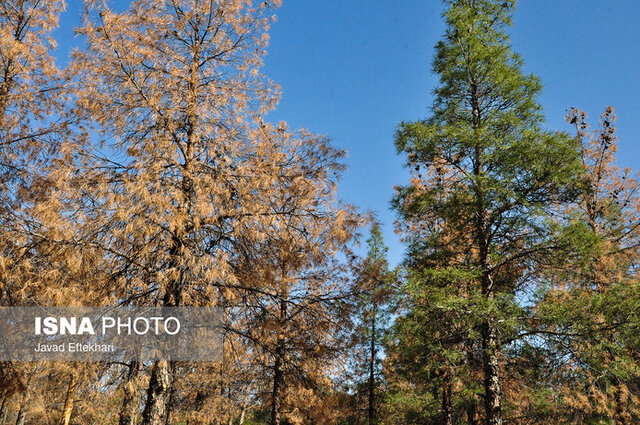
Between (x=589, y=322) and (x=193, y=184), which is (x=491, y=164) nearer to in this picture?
(x=589, y=322)

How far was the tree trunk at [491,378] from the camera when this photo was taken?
8336mm

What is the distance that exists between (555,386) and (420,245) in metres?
4.30

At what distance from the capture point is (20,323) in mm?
6480

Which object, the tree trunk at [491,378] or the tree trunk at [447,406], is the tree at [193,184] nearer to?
the tree trunk at [491,378]

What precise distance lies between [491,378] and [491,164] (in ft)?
15.2

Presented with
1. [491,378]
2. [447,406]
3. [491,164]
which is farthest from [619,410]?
[491,164]

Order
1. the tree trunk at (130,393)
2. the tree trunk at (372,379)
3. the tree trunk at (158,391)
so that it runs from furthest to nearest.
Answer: the tree trunk at (372,379) → the tree trunk at (158,391) → the tree trunk at (130,393)

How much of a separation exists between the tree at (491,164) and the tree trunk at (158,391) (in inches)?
219

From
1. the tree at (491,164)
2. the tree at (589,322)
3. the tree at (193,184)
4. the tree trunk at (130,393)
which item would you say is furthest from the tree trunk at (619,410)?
the tree trunk at (130,393)

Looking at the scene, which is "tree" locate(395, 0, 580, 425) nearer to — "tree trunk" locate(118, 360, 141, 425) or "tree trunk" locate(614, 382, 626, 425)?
"tree trunk" locate(614, 382, 626, 425)

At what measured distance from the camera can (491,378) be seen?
336 inches

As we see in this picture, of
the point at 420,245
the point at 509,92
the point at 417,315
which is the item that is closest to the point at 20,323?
the point at 417,315

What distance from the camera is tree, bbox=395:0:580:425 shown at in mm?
8578

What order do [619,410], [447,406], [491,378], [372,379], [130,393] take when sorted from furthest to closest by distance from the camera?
[372,379]
[447,406]
[619,410]
[491,378]
[130,393]
